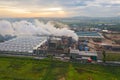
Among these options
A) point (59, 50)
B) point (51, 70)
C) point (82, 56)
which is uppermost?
point (59, 50)

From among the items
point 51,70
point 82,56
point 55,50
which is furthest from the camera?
point 55,50

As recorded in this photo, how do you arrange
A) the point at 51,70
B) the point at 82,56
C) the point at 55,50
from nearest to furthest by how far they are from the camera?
the point at 51,70
the point at 82,56
the point at 55,50

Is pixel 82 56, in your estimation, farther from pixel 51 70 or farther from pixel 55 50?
pixel 51 70

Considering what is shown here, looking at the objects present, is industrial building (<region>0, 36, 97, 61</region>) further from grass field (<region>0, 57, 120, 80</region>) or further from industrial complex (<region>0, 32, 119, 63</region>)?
grass field (<region>0, 57, 120, 80</region>)

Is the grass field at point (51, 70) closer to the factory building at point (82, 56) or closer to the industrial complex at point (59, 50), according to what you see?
the factory building at point (82, 56)

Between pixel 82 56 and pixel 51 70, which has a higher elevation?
pixel 82 56

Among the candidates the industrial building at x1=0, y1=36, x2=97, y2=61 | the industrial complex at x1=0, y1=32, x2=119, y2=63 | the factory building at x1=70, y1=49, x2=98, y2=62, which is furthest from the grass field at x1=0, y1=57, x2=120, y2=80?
the industrial building at x1=0, y1=36, x2=97, y2=61

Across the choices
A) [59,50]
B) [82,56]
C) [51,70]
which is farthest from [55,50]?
[51,70]

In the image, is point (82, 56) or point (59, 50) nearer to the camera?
point (82, 56)

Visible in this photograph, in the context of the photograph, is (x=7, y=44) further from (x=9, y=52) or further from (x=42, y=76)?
(x=42, y=76)

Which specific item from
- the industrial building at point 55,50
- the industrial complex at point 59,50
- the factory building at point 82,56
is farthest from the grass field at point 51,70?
the industrial building at point 55,50
